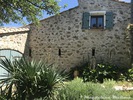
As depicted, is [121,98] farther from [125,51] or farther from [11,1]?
[125,51]

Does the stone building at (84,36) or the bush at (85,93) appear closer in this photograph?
the bush at (85,93)

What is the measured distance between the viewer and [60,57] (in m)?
16.9

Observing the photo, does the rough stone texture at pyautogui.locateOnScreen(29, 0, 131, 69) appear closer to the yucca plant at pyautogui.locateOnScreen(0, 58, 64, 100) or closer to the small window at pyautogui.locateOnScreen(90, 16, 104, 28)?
the small window at pyautogui.locateOnScreen(90, 16, 104, 28)

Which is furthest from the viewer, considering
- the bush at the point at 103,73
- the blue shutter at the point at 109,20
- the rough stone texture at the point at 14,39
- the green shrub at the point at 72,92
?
the blue shutter at the point at 109,20

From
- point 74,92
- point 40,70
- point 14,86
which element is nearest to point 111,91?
point 74,92

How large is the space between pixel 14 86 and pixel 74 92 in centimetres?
185

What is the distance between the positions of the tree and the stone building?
21.3 feet

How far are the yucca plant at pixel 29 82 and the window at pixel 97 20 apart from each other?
940 cm

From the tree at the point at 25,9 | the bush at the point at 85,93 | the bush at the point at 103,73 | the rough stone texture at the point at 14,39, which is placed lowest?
the bush at the point at 103,73

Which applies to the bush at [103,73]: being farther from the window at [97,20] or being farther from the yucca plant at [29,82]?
the yucca plant at [29,82]

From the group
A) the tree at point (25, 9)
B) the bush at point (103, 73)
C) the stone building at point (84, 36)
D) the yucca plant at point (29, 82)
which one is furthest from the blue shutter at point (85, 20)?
the yucca plant at point (29, 82)

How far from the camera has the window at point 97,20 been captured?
642 inches

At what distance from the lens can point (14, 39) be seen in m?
15.0

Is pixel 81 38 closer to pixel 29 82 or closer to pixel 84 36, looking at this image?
pixel 84 36
